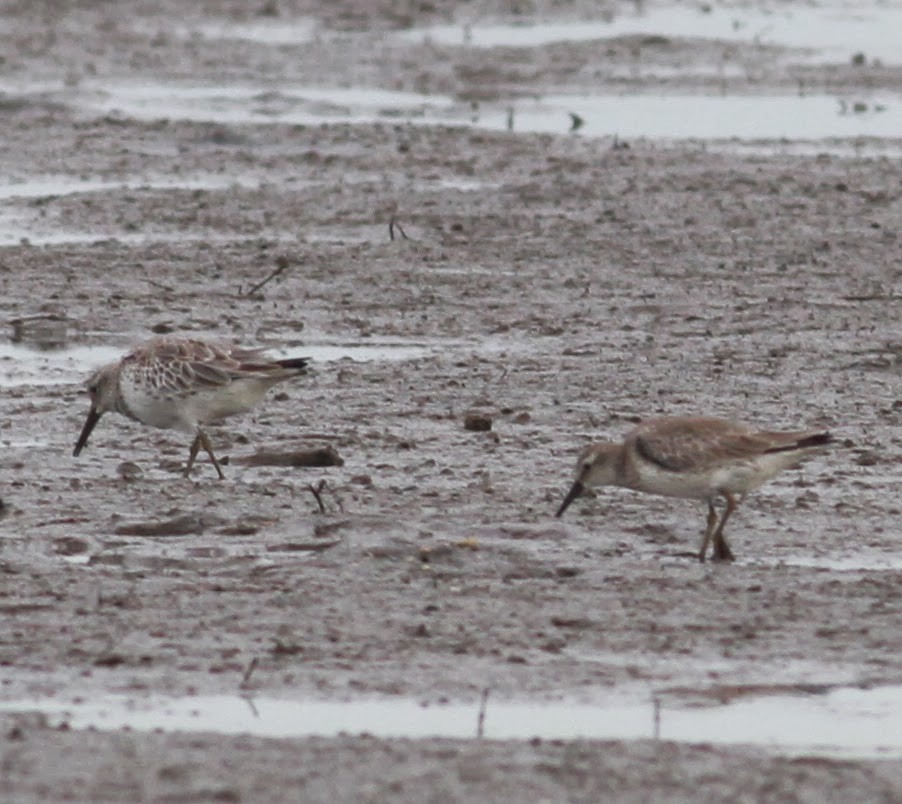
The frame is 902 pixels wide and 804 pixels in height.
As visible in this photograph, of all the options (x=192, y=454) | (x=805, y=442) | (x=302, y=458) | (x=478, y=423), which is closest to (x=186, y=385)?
(x=192, y=454)

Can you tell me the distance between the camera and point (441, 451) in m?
12.0

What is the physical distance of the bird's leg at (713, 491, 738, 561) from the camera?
33.2 feet

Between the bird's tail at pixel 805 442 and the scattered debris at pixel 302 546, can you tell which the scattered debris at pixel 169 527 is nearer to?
the scattered debris at pixel 302 546

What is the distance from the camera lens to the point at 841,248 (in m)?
17.0

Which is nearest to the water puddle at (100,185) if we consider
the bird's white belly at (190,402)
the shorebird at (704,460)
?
the bird's white belly at (190,402)

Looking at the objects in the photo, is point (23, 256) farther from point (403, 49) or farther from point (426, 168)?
point (403, 49)

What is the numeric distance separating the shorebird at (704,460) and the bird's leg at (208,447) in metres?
1.79

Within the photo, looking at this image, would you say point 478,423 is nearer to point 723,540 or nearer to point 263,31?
point 723,540

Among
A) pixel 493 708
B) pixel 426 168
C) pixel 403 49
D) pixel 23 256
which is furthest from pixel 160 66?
pixel 493 708

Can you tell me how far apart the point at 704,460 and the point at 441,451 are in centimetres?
202

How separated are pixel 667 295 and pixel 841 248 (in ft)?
6.10

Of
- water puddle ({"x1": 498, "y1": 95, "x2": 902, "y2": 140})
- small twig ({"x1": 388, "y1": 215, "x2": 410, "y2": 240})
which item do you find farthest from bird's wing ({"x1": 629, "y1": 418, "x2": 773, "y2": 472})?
water puddle ({"x1": 498, "y1": 95, "x2": 902, "y2": 140})

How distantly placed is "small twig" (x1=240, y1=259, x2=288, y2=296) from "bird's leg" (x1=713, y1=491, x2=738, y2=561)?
570cm

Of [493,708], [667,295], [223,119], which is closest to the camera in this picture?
[493,708]
